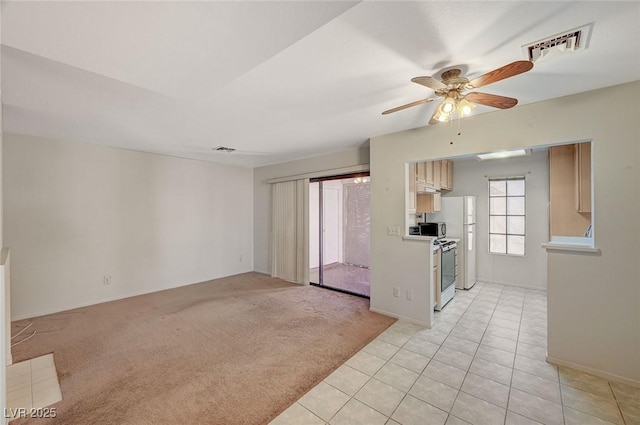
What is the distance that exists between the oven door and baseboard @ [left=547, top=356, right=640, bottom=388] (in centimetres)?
141

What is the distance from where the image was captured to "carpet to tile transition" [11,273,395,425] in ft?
6.18

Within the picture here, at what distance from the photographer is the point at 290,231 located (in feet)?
17.3

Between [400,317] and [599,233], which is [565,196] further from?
[400,317]

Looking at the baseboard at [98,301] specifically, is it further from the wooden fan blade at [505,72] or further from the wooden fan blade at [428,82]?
the wooden fan blade at [505,72]

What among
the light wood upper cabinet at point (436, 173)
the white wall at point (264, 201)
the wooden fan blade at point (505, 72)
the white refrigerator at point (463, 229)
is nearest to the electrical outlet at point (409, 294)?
the white refrigerator at point (463, 229)

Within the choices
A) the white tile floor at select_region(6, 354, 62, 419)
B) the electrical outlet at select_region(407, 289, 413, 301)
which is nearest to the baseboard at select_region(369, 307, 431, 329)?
the electrical outlet at select_region(407, 289, 413, 301)

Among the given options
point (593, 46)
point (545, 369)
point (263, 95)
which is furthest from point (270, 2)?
point (545, 369)

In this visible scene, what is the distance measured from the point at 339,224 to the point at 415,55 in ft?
15.2

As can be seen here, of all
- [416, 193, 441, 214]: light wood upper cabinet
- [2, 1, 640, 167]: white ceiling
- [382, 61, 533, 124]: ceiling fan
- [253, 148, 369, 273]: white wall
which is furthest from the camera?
[253, 148, 369, 273]: white wall

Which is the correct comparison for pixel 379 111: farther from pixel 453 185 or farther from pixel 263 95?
pixel 453 185

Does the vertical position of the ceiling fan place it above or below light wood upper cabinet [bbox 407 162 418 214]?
above

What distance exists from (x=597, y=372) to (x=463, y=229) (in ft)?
8.80

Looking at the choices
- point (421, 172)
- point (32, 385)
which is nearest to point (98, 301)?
point (32, 385)

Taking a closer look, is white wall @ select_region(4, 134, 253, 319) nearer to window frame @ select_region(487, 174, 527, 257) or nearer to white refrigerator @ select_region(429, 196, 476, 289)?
white refrigerator @ select_region(429, 196, 476, 289)
